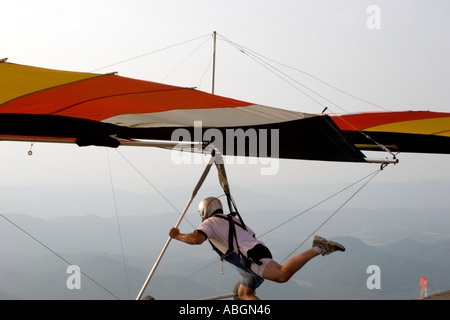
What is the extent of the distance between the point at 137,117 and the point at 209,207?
3.58 ft

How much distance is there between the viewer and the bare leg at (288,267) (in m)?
3.72

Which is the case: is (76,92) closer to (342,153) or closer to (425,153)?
(342,153)

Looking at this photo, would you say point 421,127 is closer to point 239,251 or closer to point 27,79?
point 239,251

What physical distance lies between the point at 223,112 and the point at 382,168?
5.71ft

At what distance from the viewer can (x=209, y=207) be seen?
428cm

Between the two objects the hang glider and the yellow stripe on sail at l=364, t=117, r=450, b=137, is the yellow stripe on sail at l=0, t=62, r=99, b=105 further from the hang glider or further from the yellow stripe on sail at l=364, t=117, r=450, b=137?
the yellow stripe on sail at l=364, t=117, r=450, b=137

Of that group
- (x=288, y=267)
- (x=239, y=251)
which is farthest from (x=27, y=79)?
(x=288, y=267)

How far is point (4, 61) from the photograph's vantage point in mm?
4699

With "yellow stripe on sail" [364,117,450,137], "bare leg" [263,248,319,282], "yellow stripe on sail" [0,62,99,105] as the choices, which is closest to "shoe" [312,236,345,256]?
"bare leg" [263,248,319,282]

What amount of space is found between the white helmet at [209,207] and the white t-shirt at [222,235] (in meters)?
0.15

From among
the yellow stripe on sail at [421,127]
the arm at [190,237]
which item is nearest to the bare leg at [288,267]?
the arm at [190,237]
